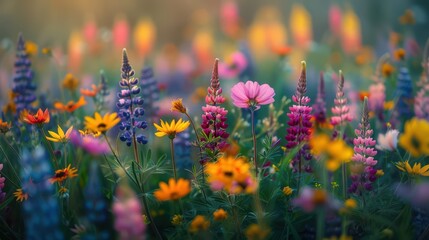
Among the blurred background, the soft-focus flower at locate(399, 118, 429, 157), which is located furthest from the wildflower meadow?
the blurred background

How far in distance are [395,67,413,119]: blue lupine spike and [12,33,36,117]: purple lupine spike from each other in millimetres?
2464

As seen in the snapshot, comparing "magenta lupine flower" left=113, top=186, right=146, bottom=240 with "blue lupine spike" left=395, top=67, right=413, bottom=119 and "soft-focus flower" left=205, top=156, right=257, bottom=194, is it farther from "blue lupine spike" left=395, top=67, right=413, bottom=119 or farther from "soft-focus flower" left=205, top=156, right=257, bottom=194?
"blue lupine spike" left=395, top=67, right=413, bottom=119

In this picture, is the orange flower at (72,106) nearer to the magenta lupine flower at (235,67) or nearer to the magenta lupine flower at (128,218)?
the magenta lupine flower at (128,218)

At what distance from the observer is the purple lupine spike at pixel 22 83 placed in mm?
3305

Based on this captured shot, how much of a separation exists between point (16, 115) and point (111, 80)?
219cm

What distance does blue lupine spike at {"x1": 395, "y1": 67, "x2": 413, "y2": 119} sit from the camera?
343cm

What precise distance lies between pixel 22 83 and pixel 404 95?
8.49 ft

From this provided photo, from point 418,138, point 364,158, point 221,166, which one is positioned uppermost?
point 418,138

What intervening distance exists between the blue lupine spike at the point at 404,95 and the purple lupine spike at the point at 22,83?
246cm

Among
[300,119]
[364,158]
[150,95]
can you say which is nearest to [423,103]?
[364,158]

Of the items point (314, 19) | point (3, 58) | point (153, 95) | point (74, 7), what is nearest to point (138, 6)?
point (74, 7)

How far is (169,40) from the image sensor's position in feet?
30.6

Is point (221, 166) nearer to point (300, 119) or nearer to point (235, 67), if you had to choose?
point (300, 119)

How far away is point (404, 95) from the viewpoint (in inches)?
136
